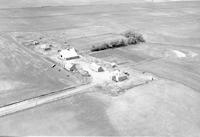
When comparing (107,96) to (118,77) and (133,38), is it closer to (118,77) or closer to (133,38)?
(118,77)

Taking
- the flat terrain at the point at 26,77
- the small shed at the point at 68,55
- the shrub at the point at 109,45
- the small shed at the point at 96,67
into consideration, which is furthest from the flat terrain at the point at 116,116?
the shrub at the point at 109,45

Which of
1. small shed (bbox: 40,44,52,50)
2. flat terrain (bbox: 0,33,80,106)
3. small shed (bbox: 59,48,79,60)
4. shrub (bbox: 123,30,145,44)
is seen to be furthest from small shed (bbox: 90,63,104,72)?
shrub (bbox: 123,30,145,44)

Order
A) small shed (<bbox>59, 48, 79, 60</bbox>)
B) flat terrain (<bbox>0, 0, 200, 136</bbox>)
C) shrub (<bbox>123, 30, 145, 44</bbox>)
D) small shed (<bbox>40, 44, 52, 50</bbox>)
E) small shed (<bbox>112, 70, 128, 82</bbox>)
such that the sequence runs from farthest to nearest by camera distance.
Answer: shrub (<bbox>123, 30, 145, 44</bbox>)
small shed (<bbox>40, 44, 52, 50</bbox>)
small shed (<bbox>59, 48, 79, 60</bbox>)
small shed (<bbox>112, 70, 128, 82</bbox>)
flat terrain (<bbox>0, 0, 200, 136</bbox>)

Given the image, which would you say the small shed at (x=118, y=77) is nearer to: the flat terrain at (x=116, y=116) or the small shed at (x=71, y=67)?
the flat terrain at (x=116, y=116)

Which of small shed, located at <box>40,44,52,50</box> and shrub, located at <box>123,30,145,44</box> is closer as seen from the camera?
small shed, located at <box>40,44,52,50</box>

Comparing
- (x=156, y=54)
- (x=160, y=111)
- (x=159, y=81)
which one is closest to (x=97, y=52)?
(x=156, y=54)

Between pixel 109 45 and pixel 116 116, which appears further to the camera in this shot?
pixel 109 45

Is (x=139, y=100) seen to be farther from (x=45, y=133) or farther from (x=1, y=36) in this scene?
(x=1, y=36)

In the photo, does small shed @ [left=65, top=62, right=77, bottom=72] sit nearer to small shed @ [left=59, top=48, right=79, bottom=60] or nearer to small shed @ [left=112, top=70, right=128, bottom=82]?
small shed @ [left=59, top=48, right=79, bottom=60]

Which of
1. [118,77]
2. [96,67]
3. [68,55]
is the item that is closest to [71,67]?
[96,67]
